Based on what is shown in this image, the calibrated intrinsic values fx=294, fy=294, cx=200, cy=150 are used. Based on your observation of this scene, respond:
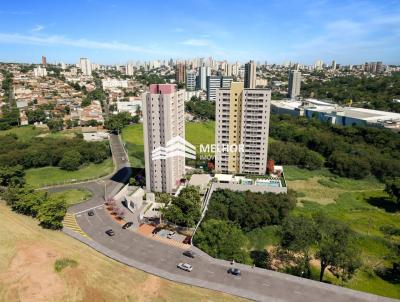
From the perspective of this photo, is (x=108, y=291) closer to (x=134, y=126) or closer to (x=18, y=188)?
(x=18, y=188)

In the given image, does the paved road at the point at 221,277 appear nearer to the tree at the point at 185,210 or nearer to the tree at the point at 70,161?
the tree at the point at 185,210

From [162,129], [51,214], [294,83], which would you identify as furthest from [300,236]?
[294,83]

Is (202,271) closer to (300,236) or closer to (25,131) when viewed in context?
(300,236)

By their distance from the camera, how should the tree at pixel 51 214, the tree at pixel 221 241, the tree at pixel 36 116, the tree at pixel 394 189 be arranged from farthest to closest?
the tree at pixel 36 116 < the tree at pixel 394 189 < the tree at pixel 51 214 < the tree at pixel 221 241

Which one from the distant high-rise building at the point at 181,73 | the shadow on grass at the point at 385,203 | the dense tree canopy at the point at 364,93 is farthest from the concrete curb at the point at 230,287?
the distant high-rise building at the point at 181,73

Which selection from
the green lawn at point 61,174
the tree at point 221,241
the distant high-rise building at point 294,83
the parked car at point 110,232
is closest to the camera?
the tree at point 221,241

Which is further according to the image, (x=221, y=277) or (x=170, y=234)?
(x=170, y=234)

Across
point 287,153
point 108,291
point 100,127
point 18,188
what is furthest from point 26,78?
point 108,291
